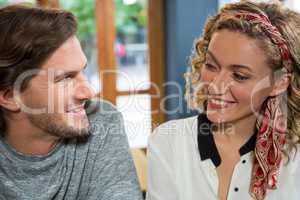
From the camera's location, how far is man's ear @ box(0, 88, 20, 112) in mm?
1235

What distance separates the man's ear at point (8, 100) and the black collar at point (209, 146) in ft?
1.95

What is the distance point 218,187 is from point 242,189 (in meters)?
0.07

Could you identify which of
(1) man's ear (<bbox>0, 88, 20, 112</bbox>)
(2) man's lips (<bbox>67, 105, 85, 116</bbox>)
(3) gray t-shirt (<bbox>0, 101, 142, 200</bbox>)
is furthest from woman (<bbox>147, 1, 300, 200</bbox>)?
(1) man's ear (<bbox>0, 88, 20, 112</bbox>)

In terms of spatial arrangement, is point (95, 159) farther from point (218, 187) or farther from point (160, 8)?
point (160, 8)

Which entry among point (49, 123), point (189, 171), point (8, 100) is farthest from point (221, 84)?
point (8, 100)

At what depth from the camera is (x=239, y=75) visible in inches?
49.2

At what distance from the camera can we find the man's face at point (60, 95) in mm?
1205

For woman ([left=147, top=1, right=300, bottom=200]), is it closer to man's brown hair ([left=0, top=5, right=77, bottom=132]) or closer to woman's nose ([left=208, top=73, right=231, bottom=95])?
woman's nose ([left=208, top=73, right=231, bottom=95])

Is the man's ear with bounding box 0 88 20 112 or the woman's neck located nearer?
the man's ear with bounding box 0 88 20 112

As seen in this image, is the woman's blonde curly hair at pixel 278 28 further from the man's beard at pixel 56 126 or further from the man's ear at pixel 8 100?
the man's ear at pixel 8 100

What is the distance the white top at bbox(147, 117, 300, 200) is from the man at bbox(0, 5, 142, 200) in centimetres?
12

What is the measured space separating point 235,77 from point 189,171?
1.10 ft

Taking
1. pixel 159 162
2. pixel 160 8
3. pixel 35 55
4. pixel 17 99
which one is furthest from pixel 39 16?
pixel 160 8

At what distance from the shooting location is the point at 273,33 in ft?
4.16
